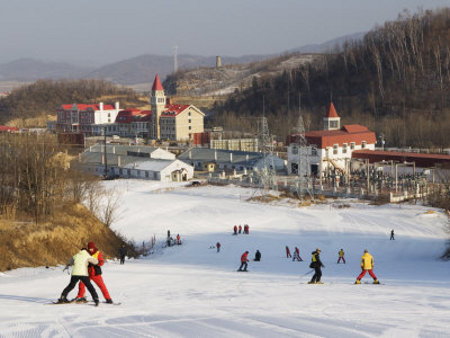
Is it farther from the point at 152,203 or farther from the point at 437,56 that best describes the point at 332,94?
the point at 152,203

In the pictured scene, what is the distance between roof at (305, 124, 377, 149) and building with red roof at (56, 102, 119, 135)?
45090 mm

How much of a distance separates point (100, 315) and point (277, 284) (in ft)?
17.5

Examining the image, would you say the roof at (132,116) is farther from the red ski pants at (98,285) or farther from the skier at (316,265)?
the red ski pants at (98,285)

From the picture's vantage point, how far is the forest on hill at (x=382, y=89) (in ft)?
213

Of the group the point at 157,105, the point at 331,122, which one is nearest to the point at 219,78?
the point at 157,105

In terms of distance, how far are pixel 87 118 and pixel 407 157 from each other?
187ft

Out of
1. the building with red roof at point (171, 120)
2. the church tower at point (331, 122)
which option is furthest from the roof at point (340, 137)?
the building with red roof at point (171, 120)

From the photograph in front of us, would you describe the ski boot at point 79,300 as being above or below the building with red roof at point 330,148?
below

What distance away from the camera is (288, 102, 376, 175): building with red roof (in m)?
45.6

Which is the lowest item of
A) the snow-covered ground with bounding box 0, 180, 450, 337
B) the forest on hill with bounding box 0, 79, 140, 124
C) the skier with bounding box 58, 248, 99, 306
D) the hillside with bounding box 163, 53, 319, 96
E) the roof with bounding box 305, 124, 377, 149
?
the snow-covered ground with bounding box 0, 180, 450, 337

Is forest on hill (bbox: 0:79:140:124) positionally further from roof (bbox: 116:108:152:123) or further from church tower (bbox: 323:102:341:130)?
church tower (bbox: 323:102:341:130)

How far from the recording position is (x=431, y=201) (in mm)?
33719

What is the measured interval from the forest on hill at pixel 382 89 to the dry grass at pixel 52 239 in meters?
44.1

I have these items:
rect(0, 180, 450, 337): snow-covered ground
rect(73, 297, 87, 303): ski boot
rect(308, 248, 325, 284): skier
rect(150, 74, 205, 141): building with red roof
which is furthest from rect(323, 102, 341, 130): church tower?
rect(73, 297, 87, 303): ski boot
